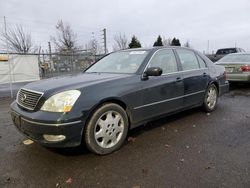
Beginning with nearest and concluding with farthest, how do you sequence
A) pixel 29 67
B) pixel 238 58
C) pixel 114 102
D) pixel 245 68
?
pixel 114 102 < pixel 245 68 < pixel 238 58 < pixel 29 67

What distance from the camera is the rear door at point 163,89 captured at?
3.69 metres

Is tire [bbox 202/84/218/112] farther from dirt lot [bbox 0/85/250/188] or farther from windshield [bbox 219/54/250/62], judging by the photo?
windshield [bbox 219/54/250/62]

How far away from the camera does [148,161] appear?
2951 mm

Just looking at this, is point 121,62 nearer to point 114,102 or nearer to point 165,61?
point 165,61

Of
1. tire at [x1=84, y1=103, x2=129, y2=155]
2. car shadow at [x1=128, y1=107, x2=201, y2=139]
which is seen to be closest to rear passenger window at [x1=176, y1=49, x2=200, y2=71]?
car shadow at [x1=128, y1=107, x2=201, y2=139]

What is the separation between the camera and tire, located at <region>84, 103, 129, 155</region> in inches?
118

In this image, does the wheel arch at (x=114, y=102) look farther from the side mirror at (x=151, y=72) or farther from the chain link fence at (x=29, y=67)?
the chain link fence at (x=29, y=67)

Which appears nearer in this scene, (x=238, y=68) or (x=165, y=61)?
(x=165, y=61)

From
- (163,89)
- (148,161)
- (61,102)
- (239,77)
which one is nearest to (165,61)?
(163,89)

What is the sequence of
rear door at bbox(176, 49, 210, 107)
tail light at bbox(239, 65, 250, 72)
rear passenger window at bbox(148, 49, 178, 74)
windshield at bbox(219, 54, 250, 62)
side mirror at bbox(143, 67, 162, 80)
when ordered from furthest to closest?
1. windshield at bbox(219, 54, 250, 62)
2. tail light at bbox(239, 65, 250, 72)
3. rear door at bbox(176, 49, 210, 107)
4. rear passenger window at bbox(148, 49, 178, 74)
5. side mirror at bbox(143, 67, 162, 80)

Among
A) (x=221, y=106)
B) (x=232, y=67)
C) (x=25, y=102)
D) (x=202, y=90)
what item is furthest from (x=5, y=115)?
(x=232, y=67)

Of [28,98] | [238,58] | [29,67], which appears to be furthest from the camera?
[29,67]

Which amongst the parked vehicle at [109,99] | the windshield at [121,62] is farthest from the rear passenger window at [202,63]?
the windshield at [121,62]

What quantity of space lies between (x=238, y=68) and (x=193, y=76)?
14.8 ft
